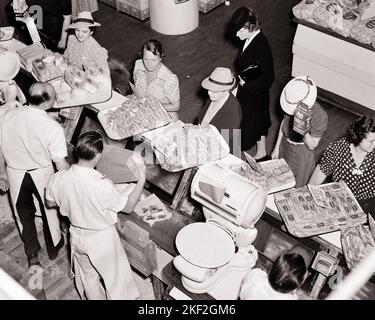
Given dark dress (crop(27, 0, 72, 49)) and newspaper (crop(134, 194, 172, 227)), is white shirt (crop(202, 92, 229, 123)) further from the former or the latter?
dark dress (crop(27, 0, 72, 49))

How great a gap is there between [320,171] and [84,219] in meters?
1.75

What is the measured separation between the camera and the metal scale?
332 centimetres

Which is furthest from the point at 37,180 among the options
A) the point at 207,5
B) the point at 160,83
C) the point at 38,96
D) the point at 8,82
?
the point at 207,5

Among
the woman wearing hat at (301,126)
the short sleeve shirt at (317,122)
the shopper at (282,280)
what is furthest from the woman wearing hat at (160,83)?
the shopper at (282,280)

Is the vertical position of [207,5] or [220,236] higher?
[220,236]

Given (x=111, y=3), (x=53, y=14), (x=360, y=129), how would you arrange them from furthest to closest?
(x=111, y=3)
(x=53, y=14)
(x=360, y=129)

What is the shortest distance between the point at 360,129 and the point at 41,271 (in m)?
2.99

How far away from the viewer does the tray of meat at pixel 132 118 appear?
4059 millimetres

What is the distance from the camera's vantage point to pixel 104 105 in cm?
444

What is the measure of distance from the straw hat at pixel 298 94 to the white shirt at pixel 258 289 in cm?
150

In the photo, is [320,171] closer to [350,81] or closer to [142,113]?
[142,113]

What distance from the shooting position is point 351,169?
389cm

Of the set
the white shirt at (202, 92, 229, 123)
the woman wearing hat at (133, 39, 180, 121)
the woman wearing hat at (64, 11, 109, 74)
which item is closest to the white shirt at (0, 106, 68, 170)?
the woman wearing hat at (133, 39, 180, 121)

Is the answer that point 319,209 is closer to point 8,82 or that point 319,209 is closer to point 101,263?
point 101,263
